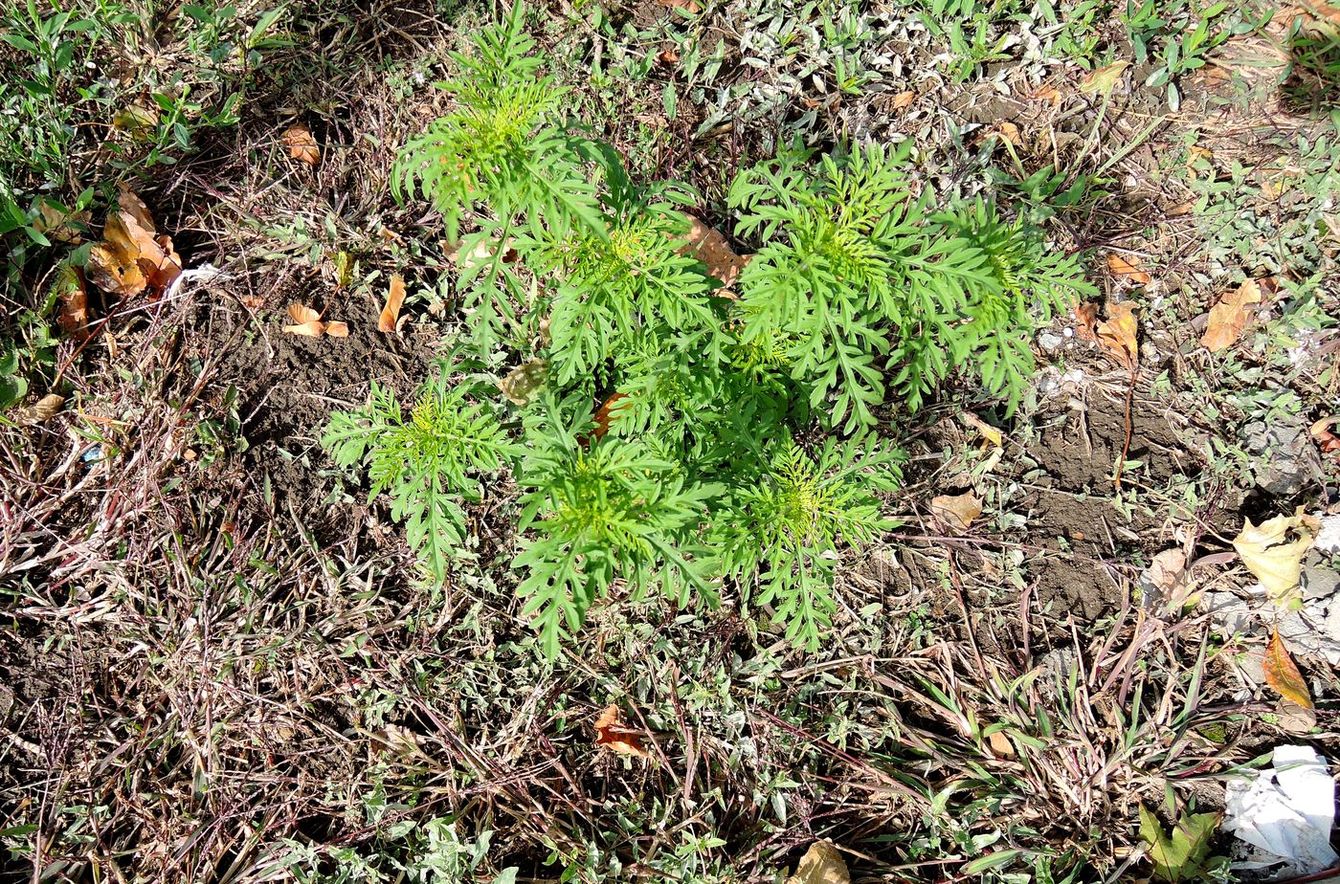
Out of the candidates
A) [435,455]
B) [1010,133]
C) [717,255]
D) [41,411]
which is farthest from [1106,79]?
[41,411]

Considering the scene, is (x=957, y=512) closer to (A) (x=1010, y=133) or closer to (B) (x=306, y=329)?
(A) (x=1010, y=133)

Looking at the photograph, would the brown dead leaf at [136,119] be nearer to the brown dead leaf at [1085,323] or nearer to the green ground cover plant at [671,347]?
the green ground cover plant at [671,347]

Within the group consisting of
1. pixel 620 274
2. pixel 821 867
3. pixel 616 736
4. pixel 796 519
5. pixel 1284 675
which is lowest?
pixel 1284 675

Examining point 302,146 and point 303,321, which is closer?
point 303,321

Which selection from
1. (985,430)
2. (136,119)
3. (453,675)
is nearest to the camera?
(453,675)

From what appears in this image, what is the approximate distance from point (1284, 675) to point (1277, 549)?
0.45m

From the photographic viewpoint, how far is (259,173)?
3967 millimetres

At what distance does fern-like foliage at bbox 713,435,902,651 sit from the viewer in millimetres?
2645

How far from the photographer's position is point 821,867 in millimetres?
3010

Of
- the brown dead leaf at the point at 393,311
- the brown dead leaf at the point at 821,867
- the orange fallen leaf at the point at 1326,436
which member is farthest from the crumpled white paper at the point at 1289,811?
the brown dead leaf at the point at 393,311

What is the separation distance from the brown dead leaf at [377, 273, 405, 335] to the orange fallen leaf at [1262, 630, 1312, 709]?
359 centimetres

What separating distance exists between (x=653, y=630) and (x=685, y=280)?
1.43m

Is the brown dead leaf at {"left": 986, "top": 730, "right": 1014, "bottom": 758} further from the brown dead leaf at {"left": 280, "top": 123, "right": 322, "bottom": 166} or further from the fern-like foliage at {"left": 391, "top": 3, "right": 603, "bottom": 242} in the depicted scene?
the brown dead leaf at {"left": 280, "top": 123, "right": 322, "bottom": 166}

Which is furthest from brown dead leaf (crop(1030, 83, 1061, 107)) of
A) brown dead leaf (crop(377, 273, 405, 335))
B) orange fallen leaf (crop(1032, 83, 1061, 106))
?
brown dead leaf (crop(377, 273, 405, 335))
